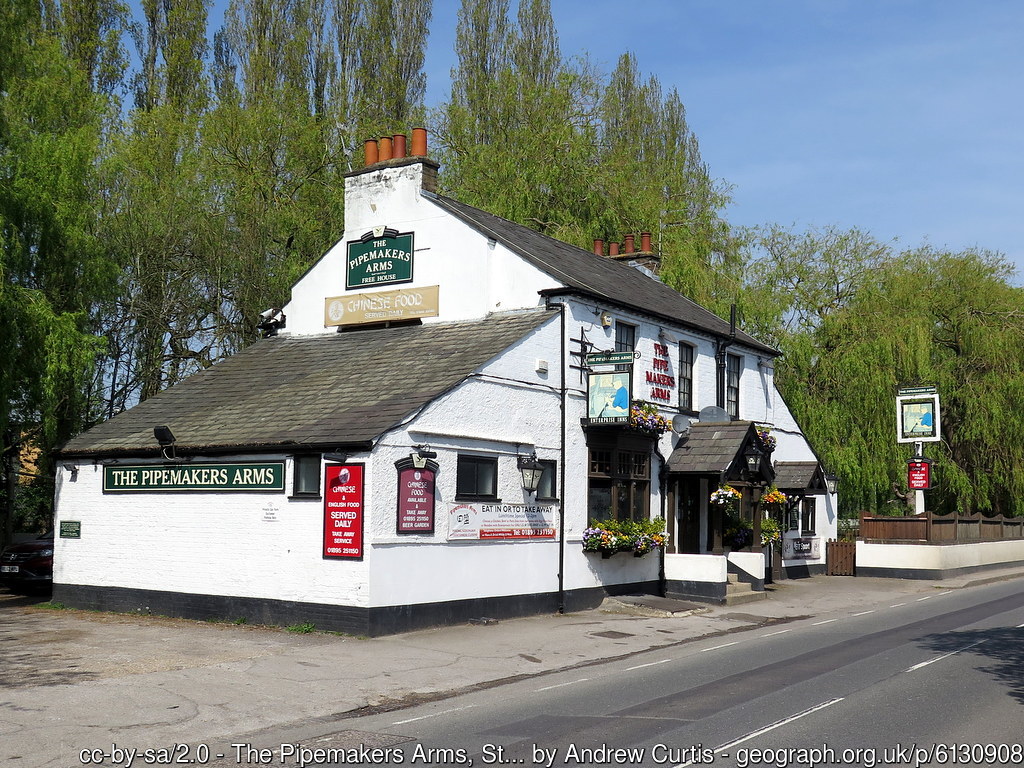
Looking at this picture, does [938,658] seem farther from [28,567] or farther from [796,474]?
[28,567]

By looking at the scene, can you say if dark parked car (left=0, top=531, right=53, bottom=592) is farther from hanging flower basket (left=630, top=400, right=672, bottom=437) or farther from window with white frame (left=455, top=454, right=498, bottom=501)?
hanging flower basket (left=630, top=400, right=672, bottom=437)

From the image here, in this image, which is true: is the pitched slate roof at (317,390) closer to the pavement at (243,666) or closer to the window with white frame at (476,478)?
the window with white frame at (476,478)

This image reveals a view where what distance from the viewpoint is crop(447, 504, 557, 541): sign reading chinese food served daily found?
60.6ft

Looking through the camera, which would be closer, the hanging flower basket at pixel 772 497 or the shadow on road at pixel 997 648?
the shadow on road at pixel 997 648

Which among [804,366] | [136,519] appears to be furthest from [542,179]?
[136,519]

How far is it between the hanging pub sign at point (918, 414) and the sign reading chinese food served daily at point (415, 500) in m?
21.3

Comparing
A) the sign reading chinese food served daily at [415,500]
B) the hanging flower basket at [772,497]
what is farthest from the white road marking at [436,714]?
the hanging flower basket at [772,497]

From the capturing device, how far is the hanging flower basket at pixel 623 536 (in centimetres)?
2147

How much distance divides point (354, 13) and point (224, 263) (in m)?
24.4

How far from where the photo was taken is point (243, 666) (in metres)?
13.5

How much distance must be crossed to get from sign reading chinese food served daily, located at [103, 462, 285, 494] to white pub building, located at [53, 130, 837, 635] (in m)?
0.04

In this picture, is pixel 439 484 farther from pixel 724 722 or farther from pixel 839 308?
pixel 839 308

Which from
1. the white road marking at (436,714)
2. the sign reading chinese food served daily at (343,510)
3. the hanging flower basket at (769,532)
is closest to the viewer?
the white road marking at (436,714)

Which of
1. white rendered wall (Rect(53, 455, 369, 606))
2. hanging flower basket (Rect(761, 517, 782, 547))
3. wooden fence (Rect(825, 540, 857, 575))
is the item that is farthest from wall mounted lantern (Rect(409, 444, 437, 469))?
wooden fence (Rect(825, 540, 857, 575))
